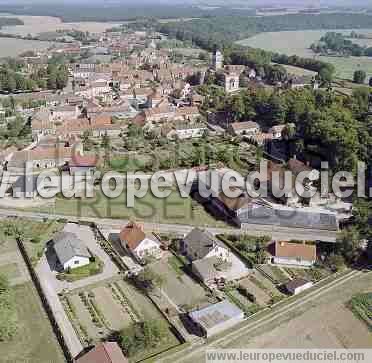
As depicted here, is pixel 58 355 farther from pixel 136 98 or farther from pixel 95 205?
pixel 136 98

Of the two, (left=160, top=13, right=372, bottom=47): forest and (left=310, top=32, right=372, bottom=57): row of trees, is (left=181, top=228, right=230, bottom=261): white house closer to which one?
(left=160, top=13, right=372, bottom=47): forest

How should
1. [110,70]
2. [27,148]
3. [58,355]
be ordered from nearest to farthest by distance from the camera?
[58,355]
[27,148]
[110,70]

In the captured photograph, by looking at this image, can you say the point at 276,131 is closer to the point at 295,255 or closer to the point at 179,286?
the point at 295,255

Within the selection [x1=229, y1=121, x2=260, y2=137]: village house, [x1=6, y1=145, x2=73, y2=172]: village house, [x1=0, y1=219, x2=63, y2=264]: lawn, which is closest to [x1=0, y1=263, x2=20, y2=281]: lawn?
[x1=0, y1=219, x2=63, y2=264]: lawn

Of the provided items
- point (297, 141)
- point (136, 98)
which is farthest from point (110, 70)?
point (297, 141)

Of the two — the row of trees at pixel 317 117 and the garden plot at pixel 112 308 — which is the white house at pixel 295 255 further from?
the row of trees at pixel 317 117
